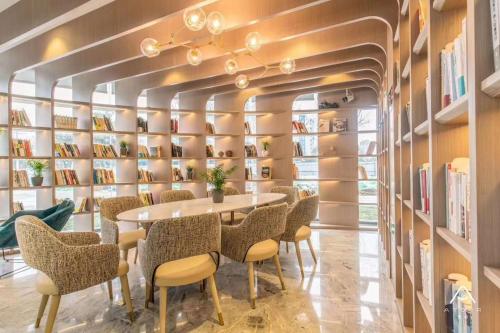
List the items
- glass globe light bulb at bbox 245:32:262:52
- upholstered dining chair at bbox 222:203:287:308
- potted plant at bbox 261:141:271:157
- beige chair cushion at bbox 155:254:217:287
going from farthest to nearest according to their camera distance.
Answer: potted plant at bbox 261:141:271:157 < glass globe light bulb at bbox 245:32:262:52 < upholstered dining chair at bbox 222:203:287:308 < beige chair cushion at bbox 155:254:217:287

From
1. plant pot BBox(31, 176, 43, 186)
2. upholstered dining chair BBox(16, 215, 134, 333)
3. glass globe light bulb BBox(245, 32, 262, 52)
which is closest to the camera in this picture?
upholstered dining chair BBox(16, 215, 134, 333)

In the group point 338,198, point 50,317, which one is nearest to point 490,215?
point 50,317

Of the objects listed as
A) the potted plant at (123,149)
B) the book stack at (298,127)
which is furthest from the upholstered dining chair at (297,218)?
the potted plant at (123,149)

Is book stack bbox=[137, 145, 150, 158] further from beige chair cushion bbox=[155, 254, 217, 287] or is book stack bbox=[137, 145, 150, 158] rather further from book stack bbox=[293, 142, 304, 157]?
beige chair cushion bbox=[155, 254, 217, 287]

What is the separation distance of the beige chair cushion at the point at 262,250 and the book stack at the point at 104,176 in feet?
11.8

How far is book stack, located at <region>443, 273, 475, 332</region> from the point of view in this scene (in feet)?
3.84

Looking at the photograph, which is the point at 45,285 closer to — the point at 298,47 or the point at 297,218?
the point at 297,218

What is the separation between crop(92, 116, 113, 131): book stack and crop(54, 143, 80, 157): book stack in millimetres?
464

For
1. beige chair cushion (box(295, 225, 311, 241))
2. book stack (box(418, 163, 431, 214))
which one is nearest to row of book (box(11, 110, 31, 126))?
beige chair cushion (box(295, 225, 311, 241))

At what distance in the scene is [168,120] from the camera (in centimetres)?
580

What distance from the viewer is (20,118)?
4500mm

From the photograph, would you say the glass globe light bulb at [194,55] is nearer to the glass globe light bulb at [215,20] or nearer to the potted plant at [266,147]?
the glass globe light bulb at [215,20]

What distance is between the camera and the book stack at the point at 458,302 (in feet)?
3.84

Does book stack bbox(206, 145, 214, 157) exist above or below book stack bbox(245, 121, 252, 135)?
below
